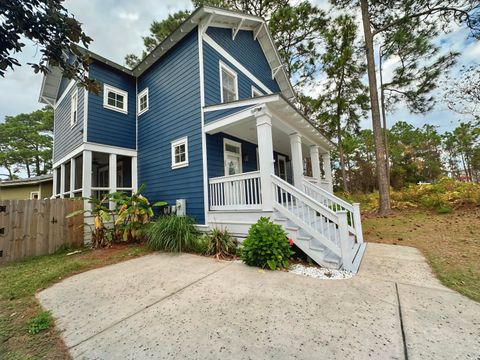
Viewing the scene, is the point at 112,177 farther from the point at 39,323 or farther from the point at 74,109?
A: the point at 39,323

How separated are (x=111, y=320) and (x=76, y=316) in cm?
50

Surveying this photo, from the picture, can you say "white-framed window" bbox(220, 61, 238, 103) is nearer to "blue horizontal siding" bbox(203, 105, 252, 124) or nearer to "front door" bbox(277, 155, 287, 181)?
"blue horizontal siding" bbox(203, 105, 252, 124)

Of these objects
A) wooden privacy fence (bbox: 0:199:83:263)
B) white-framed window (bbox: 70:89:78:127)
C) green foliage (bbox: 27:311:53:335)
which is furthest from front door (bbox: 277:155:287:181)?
green foliage (bbox: 27:311:53:335)

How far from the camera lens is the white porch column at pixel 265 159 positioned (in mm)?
4641

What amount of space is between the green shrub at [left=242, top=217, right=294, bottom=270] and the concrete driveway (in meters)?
0.27

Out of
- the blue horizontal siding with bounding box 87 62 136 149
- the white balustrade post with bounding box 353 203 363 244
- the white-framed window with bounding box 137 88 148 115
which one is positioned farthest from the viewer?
the white-framed window with bounding box 137 88 148 115

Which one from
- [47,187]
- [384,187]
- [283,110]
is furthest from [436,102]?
[47,187]

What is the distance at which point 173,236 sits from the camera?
5.25 meters

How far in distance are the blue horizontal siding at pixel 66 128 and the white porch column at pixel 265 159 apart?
635 cm

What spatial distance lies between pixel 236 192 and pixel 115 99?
249 inches

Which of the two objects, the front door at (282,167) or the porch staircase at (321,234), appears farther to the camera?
the front door at (282,167)

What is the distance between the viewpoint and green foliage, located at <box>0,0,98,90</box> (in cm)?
172

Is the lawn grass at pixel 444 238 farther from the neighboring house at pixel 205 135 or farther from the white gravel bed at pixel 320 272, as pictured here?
the white gravel bed at pixel 320 272

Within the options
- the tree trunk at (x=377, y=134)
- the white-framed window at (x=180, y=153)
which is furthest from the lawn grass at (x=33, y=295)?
the tree trunk at (x=377, y=134)
